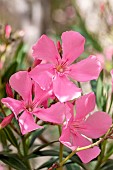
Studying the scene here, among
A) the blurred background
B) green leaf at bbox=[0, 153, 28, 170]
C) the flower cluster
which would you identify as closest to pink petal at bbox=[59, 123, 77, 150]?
the flower cluster

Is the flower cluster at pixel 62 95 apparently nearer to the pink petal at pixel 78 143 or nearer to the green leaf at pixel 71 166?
the pink petal at pixel 78 143

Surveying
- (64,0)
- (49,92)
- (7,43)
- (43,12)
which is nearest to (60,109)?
(49,92)

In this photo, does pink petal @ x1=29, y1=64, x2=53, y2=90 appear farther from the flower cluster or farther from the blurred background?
the blurred background

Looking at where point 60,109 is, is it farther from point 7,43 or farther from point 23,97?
point 7,43

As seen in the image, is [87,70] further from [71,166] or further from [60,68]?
[71,166]

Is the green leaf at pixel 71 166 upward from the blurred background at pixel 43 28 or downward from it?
upward

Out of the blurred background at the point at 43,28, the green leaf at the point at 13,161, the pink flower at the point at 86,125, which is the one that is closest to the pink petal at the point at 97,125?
the pink flower at the point at 86,125

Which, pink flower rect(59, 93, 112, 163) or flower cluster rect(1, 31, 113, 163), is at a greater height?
flower cluster rect(1, 31, 113, 163)
